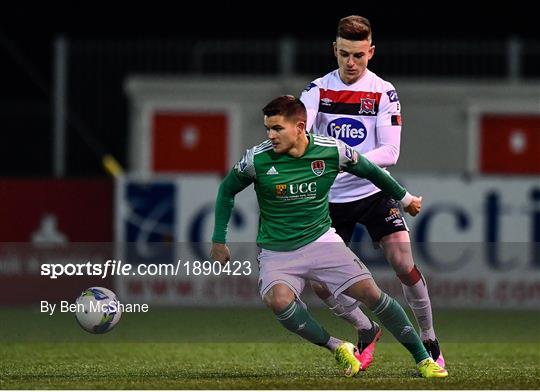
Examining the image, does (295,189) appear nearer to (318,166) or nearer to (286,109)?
(318,166)

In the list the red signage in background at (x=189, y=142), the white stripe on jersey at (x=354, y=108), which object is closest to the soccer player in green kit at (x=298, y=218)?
the white stripe on jersey at (x=354, y=108)

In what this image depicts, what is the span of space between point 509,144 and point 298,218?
12558 millimetres

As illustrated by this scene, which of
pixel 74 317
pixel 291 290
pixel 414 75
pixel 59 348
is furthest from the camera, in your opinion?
pixel 414 75

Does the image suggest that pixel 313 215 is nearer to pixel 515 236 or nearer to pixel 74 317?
pixel 74 317

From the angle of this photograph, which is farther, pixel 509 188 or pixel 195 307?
pixel 509 188

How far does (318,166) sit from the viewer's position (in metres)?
10.7

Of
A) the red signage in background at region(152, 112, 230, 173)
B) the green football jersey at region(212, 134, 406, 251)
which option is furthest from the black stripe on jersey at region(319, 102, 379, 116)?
the red signage in background at region(152, 112, 230, 173)

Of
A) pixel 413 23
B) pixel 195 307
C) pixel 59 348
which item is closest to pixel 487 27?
pixel 413 23

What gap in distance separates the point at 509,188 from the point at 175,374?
7337 mm

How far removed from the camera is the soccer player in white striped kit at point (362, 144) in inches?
444

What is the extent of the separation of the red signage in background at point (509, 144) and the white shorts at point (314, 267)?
40.1ft

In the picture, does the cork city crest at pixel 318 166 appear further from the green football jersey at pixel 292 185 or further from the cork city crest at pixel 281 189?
the cork city crest at pixel 281 189

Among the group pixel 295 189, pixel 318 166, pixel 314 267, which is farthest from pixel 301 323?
pixel 318 166

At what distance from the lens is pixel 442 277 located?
56.4ft
